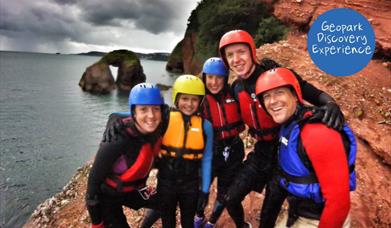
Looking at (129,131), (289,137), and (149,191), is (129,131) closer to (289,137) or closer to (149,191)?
(149,191)

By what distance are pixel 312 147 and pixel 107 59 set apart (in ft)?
194

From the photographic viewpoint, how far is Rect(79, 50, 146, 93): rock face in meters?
56.8

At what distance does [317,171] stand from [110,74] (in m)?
59.5

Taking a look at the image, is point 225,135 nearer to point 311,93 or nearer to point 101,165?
point 311,93

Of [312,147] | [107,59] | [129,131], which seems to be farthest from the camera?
[107,59]

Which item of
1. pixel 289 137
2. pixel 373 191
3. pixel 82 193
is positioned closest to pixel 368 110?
pixel 373 191

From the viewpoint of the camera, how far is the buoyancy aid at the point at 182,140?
189 inches

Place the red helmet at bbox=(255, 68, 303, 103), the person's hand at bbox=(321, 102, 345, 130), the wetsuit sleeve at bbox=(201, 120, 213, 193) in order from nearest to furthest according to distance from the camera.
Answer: the person's hand at bbox=(321, 102, 345, 130) < the red helmet at bbox=(255, 68, 303, 103) < the wetsuit sleeve at bbox=(201, 120, 213, 193)

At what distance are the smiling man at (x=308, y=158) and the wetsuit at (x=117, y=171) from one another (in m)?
1.87

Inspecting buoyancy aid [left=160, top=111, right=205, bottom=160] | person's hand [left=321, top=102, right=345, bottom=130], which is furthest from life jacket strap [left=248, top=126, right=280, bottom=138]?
person's hand [left=321, top=102, right=345, bottom=130]

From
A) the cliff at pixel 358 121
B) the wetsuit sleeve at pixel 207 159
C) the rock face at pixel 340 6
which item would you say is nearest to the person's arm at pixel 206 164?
the wetsuit sleeve at pixel 207 159

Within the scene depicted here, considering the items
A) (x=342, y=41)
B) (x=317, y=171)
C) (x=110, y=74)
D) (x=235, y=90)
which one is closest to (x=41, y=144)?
(x=235, y=90)

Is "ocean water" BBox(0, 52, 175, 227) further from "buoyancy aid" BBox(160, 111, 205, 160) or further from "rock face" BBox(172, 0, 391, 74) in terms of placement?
"rock face" BBox(172, 0, 391, 74)

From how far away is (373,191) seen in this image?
277 inches
